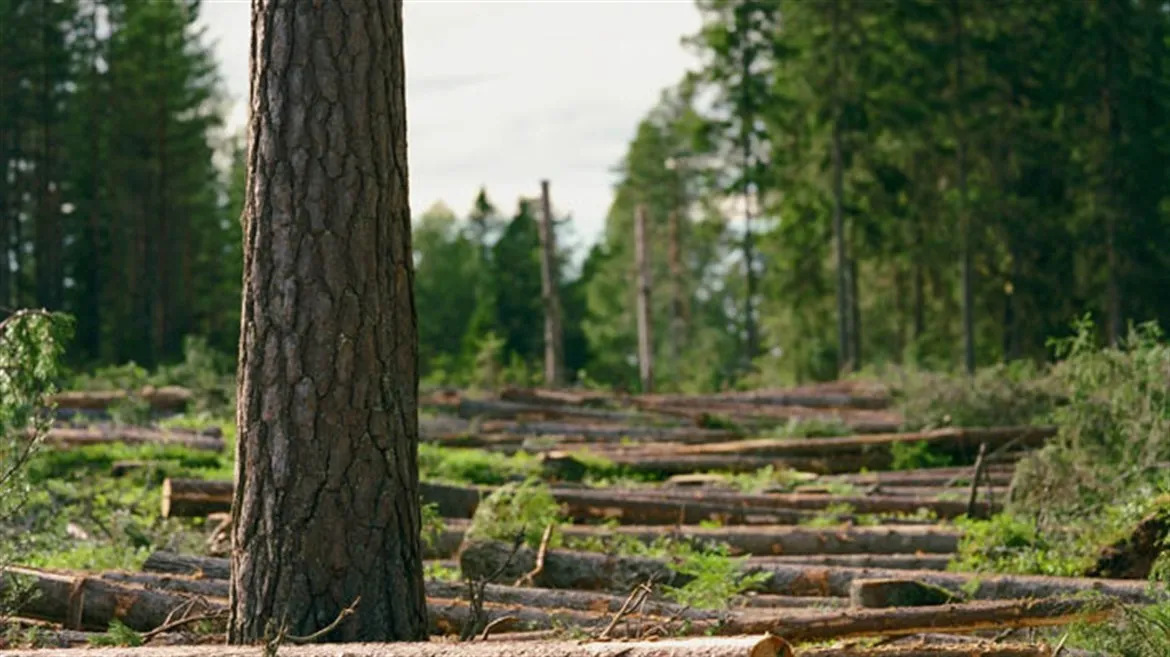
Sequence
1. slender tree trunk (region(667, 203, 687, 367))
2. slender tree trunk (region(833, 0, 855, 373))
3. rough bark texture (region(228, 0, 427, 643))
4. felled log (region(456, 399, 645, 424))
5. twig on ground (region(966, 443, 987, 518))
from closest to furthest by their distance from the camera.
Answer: rough bark texture (region(228, 0, 427, 643)) < twig on ground (region(966, 443, 987, 518)) < felled log (region(456, 399, 645, 424)) < slender tree trunk (region(833, 0, 855, 373)) < slender tree trunk (region(667, 203, 687, 367))

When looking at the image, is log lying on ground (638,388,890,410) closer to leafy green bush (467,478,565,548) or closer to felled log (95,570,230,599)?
leafy green bush (467,478,565,548)

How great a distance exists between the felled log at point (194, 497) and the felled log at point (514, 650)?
711 centimetres

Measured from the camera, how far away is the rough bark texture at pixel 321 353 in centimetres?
754

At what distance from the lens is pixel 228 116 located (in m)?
70.4

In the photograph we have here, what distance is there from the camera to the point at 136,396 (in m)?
22.3

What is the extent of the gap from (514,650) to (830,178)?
3807 cm

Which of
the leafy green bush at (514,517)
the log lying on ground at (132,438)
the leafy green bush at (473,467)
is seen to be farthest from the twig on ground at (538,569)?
the log lying on ground at (132,438)

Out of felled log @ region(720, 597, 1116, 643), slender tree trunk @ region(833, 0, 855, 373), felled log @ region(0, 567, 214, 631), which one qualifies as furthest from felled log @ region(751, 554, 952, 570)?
slender tree trunk @ region(833, 0, 855, 373)

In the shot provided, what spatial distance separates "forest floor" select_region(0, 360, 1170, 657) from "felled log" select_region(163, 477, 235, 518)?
0.7 inches

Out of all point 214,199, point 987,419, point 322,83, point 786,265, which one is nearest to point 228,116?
point 214,199

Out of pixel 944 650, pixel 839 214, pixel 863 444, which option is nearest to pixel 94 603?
pixel 944 650

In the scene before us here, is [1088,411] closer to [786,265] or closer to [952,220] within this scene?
[952,220]

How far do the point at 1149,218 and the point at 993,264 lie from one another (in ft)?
12.8

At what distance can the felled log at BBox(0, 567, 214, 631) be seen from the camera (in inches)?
344
